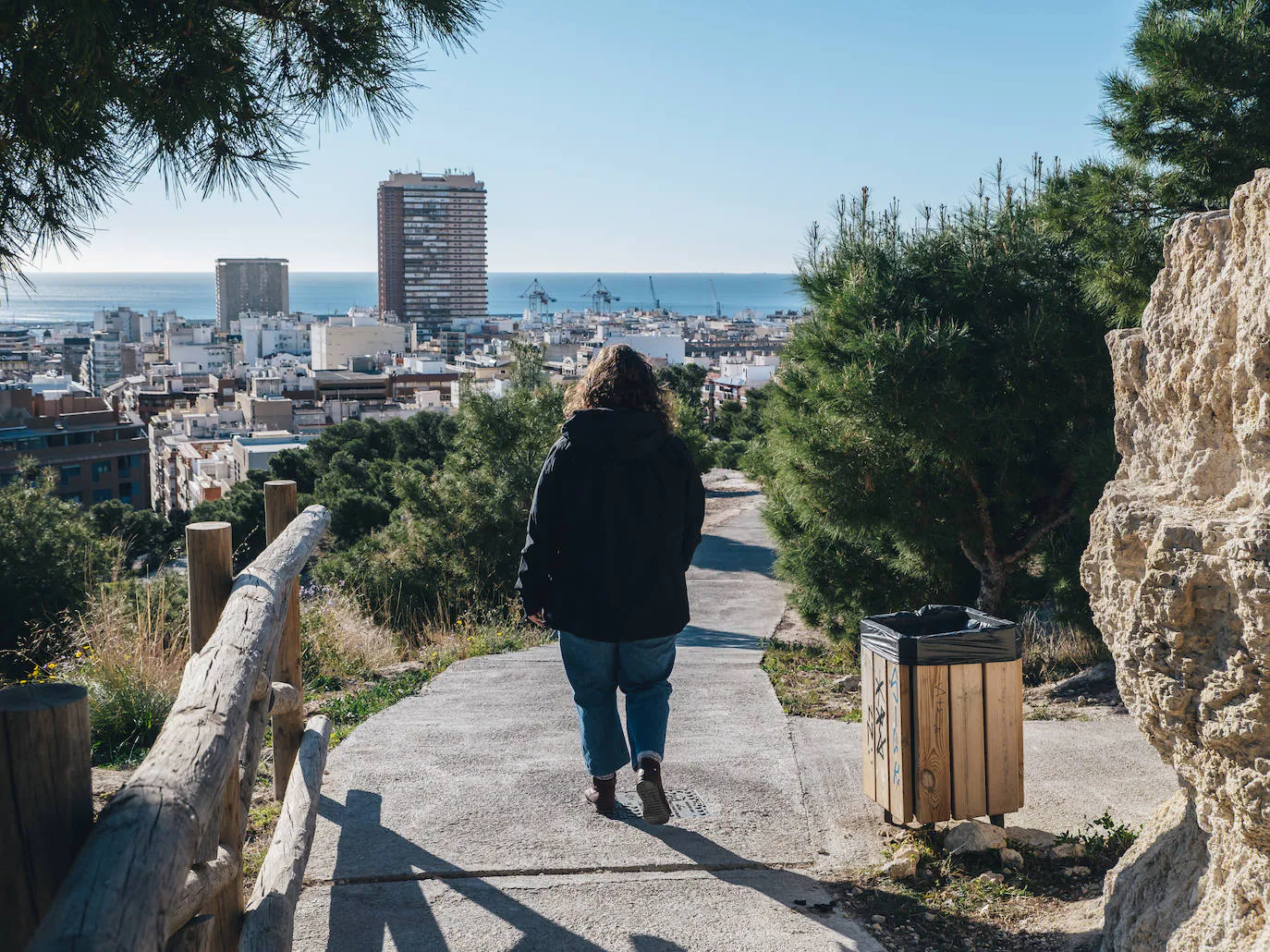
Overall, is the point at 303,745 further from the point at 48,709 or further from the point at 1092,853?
the point at 1092,853

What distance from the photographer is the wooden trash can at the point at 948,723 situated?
3518mm

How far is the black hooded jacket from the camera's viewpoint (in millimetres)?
3689

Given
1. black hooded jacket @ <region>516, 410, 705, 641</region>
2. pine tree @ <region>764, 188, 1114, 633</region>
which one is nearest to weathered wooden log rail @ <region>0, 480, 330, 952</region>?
black hooded jacket @ <region>516, 410, 705, 641</region>

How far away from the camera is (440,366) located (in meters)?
116

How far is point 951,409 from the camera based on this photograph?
6.44 metres

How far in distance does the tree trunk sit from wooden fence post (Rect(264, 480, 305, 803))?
4714mm

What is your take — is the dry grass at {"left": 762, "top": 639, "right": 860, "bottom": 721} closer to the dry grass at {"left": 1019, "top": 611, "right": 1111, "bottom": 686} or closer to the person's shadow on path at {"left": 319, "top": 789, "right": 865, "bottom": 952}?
the dry grass at {"left": 1019, "top": 611, "right": 1111, "bottom": 686}

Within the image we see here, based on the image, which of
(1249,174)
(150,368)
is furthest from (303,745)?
(150,368)

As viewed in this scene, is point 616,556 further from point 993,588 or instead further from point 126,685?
point 993,588

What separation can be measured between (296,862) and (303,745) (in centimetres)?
93

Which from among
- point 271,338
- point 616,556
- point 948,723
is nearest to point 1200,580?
point 948,723

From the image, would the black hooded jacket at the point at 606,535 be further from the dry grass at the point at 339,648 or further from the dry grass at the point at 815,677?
the dry grass at the point at 339,648

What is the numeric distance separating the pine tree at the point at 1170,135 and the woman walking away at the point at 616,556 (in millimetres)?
3310

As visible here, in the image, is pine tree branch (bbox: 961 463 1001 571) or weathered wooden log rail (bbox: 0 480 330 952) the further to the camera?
pine tree branch (bbox: 961 463 1001 571)
